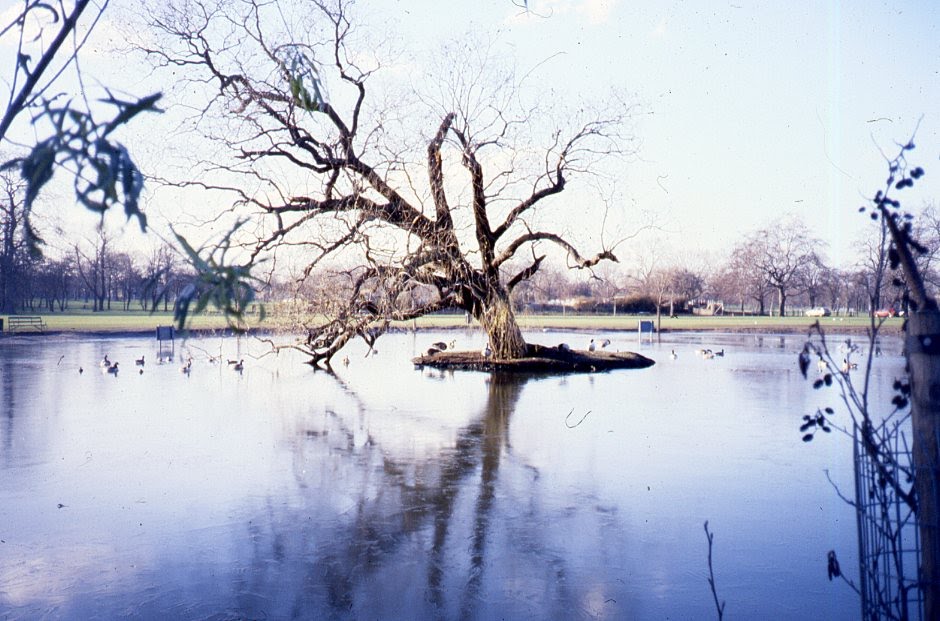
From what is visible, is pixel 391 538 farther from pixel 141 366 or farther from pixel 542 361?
pixel 141 366

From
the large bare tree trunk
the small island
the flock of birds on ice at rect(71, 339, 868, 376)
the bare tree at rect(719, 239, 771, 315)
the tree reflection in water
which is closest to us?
the tree reflection in water

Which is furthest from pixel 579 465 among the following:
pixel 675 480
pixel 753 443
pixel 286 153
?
pixel 286 153

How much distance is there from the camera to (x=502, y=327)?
75.4 ft

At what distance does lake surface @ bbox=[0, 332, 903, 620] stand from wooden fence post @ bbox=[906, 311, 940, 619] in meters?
1.99

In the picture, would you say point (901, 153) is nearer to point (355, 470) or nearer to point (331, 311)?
point (355, 470)

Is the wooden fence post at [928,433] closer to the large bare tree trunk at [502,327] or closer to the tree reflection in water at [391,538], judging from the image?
the tree reflection in water at [391,538]

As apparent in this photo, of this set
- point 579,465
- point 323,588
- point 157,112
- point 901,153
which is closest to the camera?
point 157,112

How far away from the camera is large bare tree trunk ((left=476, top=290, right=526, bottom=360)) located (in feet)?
74.3

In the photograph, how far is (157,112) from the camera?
9.44 ft

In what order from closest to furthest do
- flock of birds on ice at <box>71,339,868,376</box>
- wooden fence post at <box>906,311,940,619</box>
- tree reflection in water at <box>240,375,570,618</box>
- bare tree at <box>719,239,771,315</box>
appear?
1. wooden fence post at <box>906,311,940,619</box>
2. tree reflection in water at <box>240,375,570,618</box>
3. flock of birds on ice at <box>71,339,868,376</box>
4. bare tree at <box>719,239,771,315</box>

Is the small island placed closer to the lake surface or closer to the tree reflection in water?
the lake surface

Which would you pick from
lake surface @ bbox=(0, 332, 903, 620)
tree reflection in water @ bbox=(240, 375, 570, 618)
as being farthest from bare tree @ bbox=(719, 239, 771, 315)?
tree reflection in water @ bbox=(240, 375, 570, 618)

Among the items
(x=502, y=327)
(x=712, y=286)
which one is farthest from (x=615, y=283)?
(x=712, y=286)

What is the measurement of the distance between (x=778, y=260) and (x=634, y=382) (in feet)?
98.8
